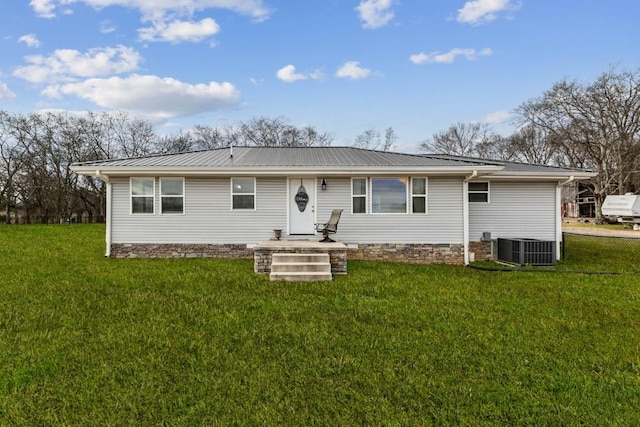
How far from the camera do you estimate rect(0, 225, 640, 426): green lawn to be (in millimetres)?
2537

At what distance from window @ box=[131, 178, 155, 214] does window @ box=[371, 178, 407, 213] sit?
5.80 metres

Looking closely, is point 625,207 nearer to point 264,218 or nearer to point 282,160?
point 282,160

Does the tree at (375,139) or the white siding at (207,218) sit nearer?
the white siding at (207,218)

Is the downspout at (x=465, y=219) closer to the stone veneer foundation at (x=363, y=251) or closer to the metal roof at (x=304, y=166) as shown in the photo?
the stone veneer foundation at (x=363, y=251)

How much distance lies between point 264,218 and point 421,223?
413 centimetres

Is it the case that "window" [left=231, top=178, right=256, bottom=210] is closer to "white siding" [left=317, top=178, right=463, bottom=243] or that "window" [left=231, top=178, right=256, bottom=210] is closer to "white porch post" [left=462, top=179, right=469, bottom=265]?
"white siding" [left=317, top=178, right=463, bottom=243]

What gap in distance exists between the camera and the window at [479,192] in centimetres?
980

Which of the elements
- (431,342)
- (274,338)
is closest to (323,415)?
(274,338)

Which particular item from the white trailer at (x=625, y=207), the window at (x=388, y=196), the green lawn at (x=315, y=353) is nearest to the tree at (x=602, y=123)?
the white trailer at (x=625, y=207)

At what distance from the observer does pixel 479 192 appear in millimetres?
9820

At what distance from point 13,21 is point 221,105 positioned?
1583 centimetres

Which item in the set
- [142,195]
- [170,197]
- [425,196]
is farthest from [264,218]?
[425,196]

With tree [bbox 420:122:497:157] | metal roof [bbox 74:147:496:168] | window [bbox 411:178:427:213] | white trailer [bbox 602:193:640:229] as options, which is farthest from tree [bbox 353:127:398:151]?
window [bbox 411:178:427:213]

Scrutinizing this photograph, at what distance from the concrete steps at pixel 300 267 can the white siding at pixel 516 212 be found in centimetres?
508
